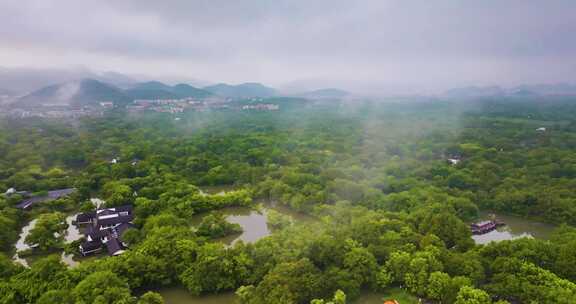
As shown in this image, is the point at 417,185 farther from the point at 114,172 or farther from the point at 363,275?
the point at 114,172

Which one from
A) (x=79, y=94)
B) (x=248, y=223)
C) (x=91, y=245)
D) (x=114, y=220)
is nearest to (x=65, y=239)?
(x=114, y=220)

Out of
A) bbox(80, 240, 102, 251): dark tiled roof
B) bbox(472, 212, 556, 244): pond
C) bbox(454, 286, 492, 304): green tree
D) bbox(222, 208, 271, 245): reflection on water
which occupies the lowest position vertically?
bbox(472, 212, 556, 244): pond

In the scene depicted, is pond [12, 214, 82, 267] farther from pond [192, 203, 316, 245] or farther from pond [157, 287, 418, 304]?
pond [192, 203, 316, 245]

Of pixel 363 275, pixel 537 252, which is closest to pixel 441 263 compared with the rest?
pixel 363 275

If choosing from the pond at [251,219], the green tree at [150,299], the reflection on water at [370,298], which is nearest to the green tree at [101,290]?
the green tree at [150,299]

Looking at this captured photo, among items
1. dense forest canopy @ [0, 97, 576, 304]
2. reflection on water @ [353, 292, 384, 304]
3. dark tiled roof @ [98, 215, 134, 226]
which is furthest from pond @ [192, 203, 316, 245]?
reflection on water @ [353, 292, 384, 304]

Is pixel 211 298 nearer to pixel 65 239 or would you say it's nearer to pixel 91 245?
pixel 91 245

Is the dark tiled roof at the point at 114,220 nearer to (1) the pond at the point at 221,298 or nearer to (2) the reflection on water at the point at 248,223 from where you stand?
(2) the reflection on water at the point at 248,223
